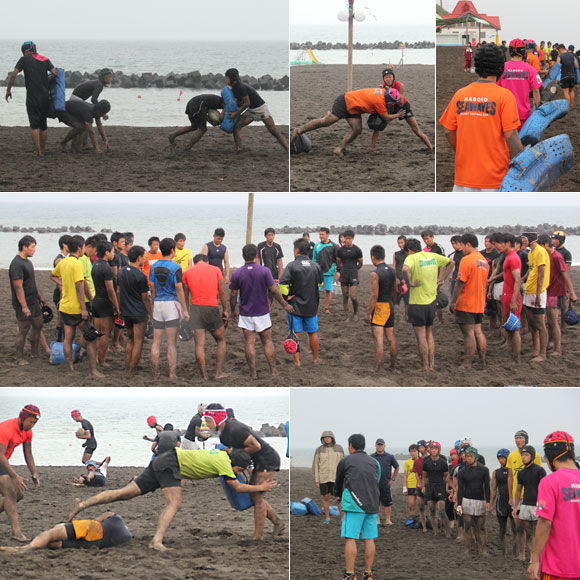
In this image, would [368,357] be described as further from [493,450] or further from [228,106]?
[228,106]

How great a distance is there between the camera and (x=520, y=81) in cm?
787

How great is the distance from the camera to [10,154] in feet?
34.5

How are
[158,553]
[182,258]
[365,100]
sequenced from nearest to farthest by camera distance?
[158,553] < [182,258] < [365,100]

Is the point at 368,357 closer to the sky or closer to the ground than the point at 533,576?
closer to the sky

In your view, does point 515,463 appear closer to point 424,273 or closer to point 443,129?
point 424,273

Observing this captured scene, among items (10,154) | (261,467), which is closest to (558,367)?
(261,467)

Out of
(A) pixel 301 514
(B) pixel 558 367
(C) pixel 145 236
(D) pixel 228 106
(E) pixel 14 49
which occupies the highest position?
(E) pixel 14 49

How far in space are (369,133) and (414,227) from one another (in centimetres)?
990

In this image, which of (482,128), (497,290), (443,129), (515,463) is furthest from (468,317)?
(443,129)

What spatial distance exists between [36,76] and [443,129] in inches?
233

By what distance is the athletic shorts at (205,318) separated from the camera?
6.91 metres

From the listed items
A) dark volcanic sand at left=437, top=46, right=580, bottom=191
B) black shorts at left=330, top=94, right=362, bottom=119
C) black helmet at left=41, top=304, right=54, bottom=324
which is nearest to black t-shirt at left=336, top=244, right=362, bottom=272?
dark volcanic sand at left=437, top=46, right=580, bottom=191

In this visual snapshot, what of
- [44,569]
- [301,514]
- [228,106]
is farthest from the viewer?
[228,106]

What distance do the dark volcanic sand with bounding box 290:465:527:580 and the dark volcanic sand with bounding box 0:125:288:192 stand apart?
379 cm
